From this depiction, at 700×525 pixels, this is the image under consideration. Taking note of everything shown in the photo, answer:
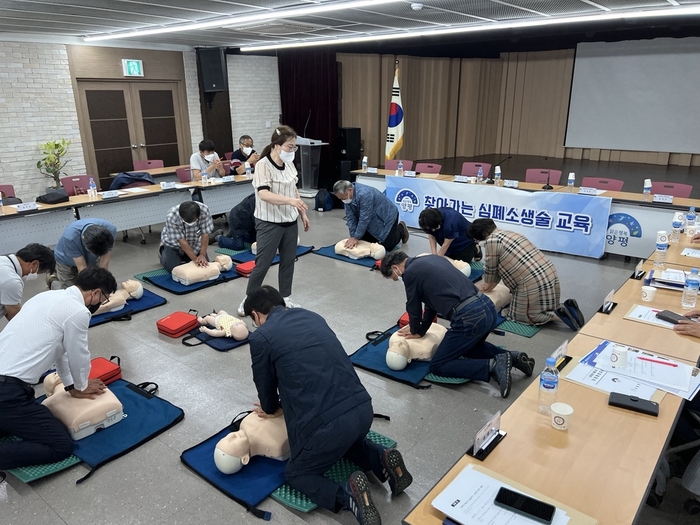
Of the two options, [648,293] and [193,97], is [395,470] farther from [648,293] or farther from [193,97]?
[193,97]

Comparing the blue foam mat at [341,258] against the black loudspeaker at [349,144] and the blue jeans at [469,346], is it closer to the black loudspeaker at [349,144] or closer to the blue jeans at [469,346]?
the blue jeans at [469,346]

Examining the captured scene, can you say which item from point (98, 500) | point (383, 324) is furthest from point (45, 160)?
point (98, 500)

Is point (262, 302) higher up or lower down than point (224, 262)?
higher up

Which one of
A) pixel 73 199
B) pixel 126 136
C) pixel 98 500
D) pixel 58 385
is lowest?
pixel 98 500

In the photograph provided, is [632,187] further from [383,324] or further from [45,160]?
[45,160]

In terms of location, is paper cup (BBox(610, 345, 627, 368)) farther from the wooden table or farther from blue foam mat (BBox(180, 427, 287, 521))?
blue foam mat (BBox(180, 427, 287, 521))

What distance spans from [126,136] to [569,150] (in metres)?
11.1

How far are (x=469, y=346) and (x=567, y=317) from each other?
1.30m

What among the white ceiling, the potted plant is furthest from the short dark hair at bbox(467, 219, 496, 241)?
the potted plant

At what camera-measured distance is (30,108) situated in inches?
297

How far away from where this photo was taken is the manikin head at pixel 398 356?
3521 millimetres

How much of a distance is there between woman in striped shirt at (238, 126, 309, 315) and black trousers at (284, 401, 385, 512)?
2.07 metres

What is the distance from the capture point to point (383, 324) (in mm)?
4348

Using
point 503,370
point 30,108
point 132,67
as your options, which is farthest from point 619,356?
point 132,67
